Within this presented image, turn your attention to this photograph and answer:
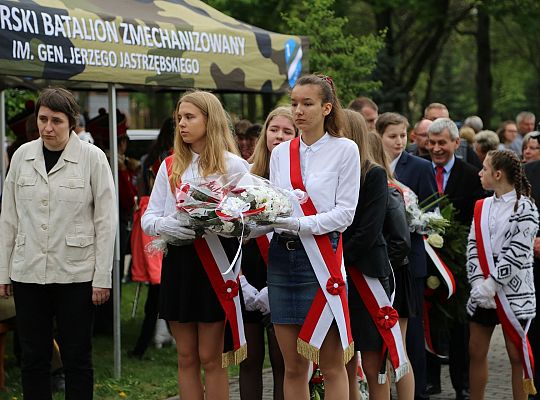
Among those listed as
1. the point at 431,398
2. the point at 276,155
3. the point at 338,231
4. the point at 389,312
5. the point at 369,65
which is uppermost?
the point at 369,65

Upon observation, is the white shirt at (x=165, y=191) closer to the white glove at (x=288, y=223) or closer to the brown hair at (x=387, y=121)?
the white glove at (x=288, y=223)

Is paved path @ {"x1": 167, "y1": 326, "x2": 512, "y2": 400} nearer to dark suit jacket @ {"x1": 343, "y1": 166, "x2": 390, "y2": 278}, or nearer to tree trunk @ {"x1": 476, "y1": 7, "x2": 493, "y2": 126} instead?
dark suit jacket @ {"x1": 343, "y1": 166, "x2": 390, "y2": 278}

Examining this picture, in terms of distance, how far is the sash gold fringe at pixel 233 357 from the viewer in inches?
237

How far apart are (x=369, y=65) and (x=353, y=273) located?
10.1m

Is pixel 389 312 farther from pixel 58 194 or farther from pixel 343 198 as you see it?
pixel 58 194

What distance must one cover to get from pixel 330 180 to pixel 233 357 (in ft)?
4.21

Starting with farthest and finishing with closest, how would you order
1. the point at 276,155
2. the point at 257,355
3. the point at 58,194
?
the point at 257,355
the point at 58,194
the point at 276,155

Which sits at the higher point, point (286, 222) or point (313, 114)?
point (313, 114)

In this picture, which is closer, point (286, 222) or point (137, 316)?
point (286, 222)

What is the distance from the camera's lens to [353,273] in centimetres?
626

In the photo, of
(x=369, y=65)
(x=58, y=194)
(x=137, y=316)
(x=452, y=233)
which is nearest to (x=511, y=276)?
(x=452, y=233)

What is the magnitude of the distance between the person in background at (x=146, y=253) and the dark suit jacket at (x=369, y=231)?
11.5ft

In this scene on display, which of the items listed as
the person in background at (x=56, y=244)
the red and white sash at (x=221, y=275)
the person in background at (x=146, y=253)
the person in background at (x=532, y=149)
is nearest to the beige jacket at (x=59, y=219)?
the person in background at (x=56, y=244)

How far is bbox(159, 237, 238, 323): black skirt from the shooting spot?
5852mm
